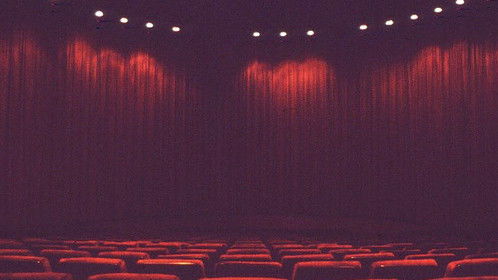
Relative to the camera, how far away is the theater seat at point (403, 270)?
8.30 ft

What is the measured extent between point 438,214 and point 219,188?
5.33 meters

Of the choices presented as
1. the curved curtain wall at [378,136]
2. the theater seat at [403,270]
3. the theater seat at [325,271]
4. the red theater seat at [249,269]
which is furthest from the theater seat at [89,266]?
the curved curtain wall at [378,136]

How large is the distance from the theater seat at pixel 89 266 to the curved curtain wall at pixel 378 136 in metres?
9.54

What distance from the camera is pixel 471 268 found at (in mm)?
2432

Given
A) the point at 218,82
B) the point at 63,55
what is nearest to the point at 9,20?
the point at 63,55

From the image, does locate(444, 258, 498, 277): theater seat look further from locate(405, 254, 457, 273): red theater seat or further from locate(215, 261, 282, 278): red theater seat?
locate(405, 254, 457, 273): red theater seat

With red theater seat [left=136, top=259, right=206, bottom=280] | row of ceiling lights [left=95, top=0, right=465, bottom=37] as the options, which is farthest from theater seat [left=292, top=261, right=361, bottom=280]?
row of ceiling lights [left=95, top=0, right=465, bottom=37]

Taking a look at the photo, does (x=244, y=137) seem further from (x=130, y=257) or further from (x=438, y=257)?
(x=130, y=257)

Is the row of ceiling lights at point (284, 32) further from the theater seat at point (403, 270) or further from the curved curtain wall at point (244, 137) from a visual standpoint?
the theater seat at point (403, 270)

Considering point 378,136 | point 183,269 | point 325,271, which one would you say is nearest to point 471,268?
point 325,271

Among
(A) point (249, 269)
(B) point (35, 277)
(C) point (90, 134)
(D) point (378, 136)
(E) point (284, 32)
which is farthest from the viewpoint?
(E) point (284, 32)

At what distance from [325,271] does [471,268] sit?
0.71 m

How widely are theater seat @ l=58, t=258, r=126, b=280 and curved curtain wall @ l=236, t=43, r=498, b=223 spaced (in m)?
9.54

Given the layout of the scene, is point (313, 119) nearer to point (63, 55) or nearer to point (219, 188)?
point (219, 188)
